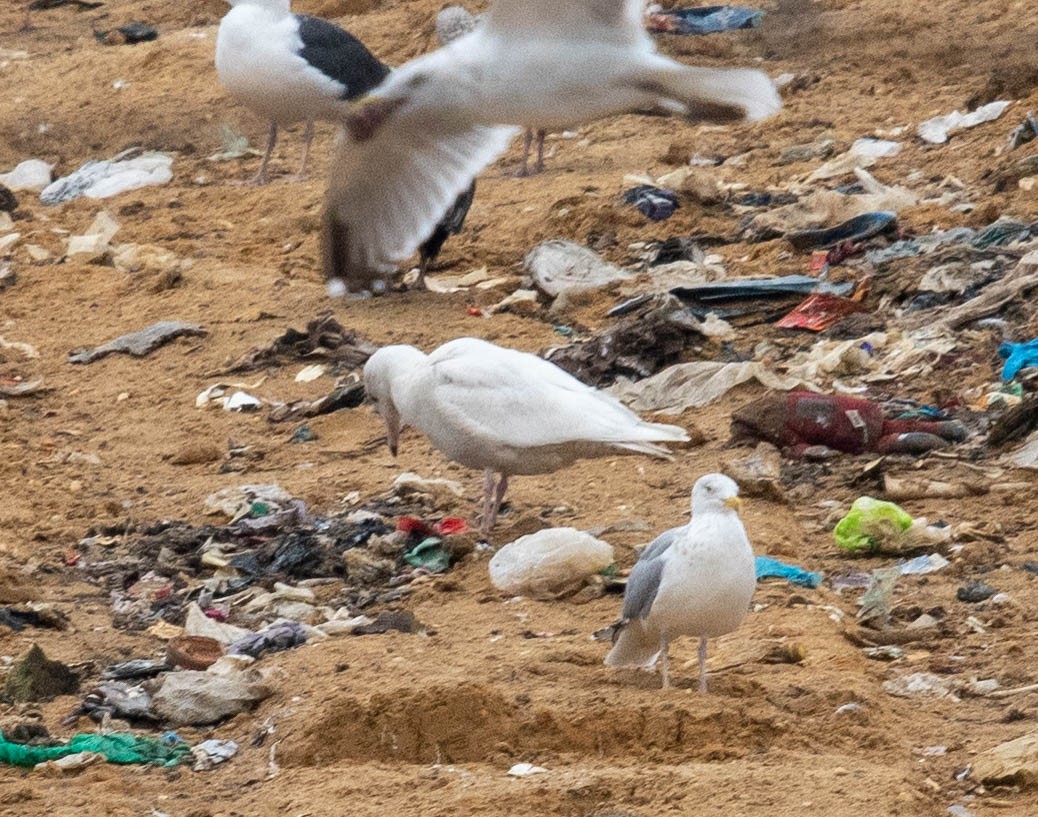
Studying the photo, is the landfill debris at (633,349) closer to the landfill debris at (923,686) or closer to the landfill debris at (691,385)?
the landfill debris at (691,385)

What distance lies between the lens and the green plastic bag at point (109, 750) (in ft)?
14.3

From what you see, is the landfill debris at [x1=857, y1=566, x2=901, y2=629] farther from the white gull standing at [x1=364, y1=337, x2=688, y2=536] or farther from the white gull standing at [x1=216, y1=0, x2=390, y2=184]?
the white gull standing at [x1=216, y1=0, x2=390, y2=184]

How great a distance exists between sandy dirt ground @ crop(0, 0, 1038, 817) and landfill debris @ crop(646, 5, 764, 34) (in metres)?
0.70

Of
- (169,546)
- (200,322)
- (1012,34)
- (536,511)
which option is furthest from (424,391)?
(1012,34)

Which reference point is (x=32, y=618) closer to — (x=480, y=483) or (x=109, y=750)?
(x=109, y=750)

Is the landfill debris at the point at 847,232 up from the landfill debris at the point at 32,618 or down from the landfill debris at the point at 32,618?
up

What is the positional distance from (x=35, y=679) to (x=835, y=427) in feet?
10.6

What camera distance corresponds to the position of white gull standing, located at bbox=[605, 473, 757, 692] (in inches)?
171

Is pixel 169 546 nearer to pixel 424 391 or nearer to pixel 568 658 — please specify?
pixel 424 391

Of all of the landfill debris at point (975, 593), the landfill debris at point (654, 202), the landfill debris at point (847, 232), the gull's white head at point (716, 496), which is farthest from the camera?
the landfill debris at point (654, 202)

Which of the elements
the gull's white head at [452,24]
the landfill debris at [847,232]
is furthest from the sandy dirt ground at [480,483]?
the gull's white head at [452,24]

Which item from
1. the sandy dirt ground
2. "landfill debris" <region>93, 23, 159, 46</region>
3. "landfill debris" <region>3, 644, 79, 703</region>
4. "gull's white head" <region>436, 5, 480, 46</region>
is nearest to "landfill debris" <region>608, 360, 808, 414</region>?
the sandy dirt ground

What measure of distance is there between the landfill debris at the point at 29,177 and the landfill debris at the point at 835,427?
7.29 m

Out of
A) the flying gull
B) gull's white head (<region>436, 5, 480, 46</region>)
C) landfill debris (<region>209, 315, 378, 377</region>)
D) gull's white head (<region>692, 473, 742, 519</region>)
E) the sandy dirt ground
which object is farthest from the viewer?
gull's white head (<region>436, 5, 480, 46</region>)
